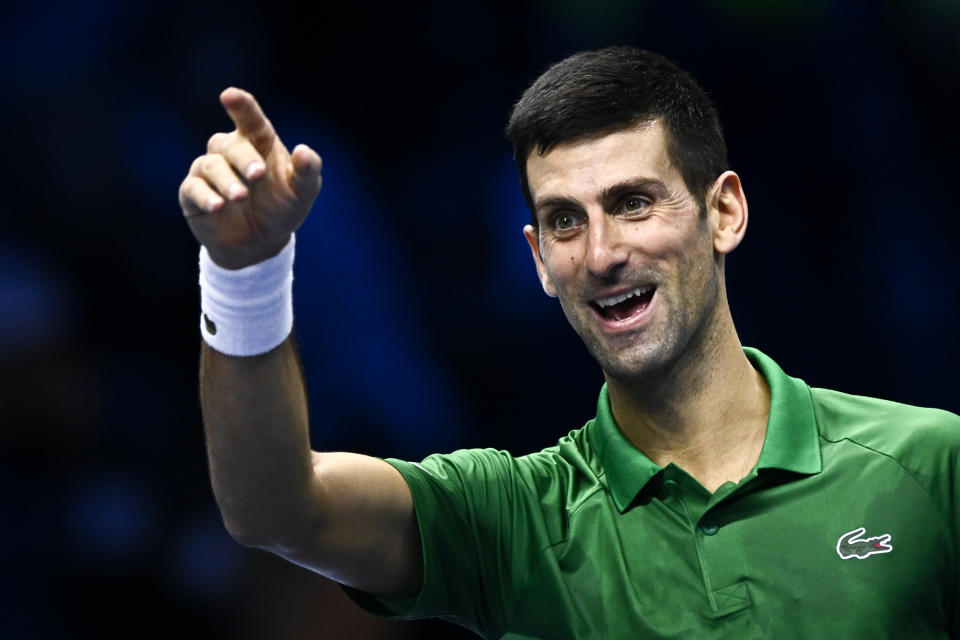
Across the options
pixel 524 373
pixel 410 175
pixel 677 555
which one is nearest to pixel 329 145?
pixel 410 175

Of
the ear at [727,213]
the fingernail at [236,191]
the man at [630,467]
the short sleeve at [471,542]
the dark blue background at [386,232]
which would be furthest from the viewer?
the dark blue background at [386,232]

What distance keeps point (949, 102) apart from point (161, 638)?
3.69 m

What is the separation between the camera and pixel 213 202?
198cm

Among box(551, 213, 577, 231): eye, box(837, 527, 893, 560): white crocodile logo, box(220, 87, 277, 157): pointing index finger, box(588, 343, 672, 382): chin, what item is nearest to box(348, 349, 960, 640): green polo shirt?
box(837, 527, 893, 560): white crocodile logo

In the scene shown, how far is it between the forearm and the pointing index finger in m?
0.39

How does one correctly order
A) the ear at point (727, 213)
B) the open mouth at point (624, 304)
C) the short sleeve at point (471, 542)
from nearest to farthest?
the short sleeve at point (471, 542)
the open mouth at point (624, 304)
the ear at point (727, 213)

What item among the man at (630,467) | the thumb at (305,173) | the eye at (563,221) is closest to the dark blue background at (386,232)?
the man at (630,467)

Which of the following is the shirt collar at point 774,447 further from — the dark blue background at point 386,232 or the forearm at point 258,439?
the dark blue background at point 386,232

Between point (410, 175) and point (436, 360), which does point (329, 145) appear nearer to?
point (410, 175)

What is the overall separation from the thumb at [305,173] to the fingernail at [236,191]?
105mm

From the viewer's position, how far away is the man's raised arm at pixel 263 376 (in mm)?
2047

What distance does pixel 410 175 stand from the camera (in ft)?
16.2

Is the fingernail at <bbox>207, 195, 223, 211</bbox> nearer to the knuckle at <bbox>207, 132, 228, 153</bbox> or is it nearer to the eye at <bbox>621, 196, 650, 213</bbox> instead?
the knuckle at <bbox>207, 132, 228, 153</bbox>

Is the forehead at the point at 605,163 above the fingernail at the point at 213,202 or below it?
below
